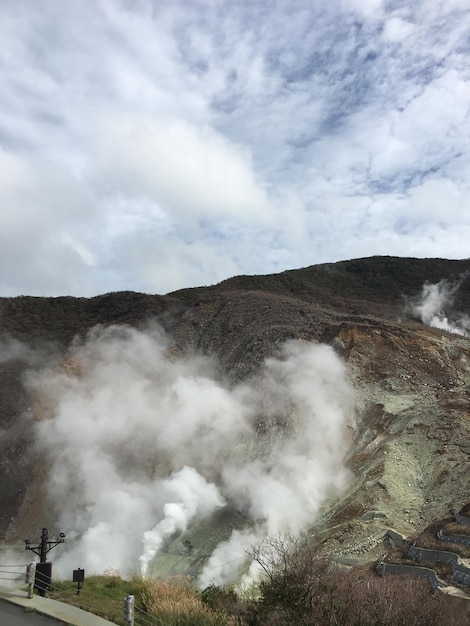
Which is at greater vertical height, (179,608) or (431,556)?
(179,608)

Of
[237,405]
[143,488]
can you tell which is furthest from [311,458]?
[143,488]

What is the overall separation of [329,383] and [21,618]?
101ft

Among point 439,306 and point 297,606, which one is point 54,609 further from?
point 439,306

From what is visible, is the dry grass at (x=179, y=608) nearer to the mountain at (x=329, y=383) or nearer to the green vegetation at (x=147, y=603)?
the green vegetation at (x=147, y=603)

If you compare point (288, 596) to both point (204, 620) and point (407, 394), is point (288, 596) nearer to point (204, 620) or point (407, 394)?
point (204, 620)

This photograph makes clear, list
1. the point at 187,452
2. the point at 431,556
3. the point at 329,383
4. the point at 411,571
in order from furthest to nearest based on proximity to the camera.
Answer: the point at 329,383 → the point at 187,452 → the point at 431,556 → the point at 411,571

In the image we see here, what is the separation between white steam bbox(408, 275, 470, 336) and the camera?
66500mm

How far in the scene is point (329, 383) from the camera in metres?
38.1

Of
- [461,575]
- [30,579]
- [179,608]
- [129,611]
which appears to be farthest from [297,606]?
[461,575]

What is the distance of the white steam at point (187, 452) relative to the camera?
30.0 meters

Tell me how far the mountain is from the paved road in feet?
47.8

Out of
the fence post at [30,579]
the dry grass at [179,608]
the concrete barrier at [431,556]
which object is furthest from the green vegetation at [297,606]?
the concrete barrier at [431,556]

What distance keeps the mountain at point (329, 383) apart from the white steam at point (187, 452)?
42 centimetres

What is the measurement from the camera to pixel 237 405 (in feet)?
130
